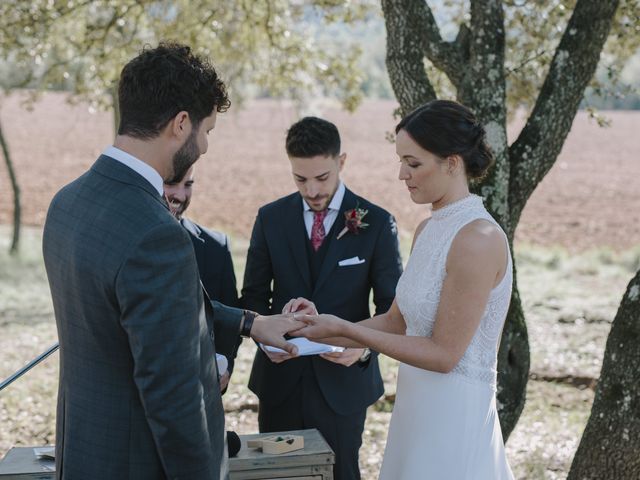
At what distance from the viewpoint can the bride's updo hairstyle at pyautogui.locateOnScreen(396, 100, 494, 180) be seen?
3.09 metres

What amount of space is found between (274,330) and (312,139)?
3.95ft

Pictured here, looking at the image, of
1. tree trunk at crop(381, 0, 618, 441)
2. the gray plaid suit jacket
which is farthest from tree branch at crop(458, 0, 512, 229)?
the gray plaid suit jacket

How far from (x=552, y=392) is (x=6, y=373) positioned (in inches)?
205

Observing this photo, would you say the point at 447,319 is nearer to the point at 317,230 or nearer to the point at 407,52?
the point at 317,230

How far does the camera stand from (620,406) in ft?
13.5

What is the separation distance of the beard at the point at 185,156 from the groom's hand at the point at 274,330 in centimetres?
94

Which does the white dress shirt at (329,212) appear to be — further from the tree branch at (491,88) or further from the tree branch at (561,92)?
the tree branch at (561,92)

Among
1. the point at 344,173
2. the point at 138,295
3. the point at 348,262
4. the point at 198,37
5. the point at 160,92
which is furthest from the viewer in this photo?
the point at 344,173

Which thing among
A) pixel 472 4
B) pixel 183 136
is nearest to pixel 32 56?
pixel 472 4

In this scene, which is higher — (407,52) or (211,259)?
(407,52)

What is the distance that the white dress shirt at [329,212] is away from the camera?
422cm

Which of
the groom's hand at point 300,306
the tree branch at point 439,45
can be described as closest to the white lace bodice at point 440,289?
the groom's hand at point 300,306

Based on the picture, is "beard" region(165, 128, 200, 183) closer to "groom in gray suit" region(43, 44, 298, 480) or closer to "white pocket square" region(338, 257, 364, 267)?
"groom in gray suit" region(43, 44, 298, 480)

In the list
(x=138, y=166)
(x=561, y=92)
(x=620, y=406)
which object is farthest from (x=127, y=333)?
(x=561, y=92)
